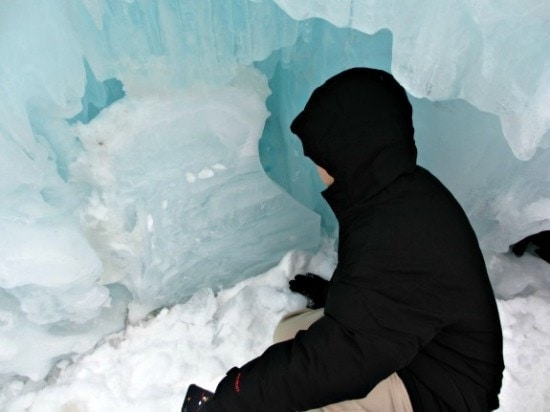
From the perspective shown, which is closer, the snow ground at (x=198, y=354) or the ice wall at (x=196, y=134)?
the ice wall at (x=196, y=134)

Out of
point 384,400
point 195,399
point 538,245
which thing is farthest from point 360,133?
point 538,245

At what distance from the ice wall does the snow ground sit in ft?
0.19

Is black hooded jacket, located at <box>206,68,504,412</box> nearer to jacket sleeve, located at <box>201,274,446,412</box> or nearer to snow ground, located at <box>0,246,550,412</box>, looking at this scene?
jacket sleeve, located at <box>201,274,446,412</box>

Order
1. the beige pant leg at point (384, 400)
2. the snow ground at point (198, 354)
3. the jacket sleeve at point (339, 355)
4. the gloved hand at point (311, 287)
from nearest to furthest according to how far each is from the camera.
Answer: the jacket sleeve at point (339, 355), the beige pant leg at point (384, 400), the snow ground at point (198, 354), the gloved hand at point (311, 287)

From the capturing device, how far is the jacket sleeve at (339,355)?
0.96 meters

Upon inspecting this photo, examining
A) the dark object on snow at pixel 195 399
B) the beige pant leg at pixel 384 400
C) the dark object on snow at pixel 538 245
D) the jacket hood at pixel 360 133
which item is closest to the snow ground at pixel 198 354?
the dark object on snow at pixel 538 245

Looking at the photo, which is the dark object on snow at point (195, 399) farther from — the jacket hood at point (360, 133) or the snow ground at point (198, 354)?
the jacket hood at point (360, 133)

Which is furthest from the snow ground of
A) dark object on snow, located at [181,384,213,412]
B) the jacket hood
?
the jacket hood

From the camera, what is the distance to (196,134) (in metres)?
1.47

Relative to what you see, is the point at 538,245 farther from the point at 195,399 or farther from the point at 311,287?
the point at 195,399

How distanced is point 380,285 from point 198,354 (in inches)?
34.2

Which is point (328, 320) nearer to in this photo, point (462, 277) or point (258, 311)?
point (462, 277)

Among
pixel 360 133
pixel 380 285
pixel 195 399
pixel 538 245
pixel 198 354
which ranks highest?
pixel 360 133

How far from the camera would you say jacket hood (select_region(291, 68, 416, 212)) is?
3.23 feet
